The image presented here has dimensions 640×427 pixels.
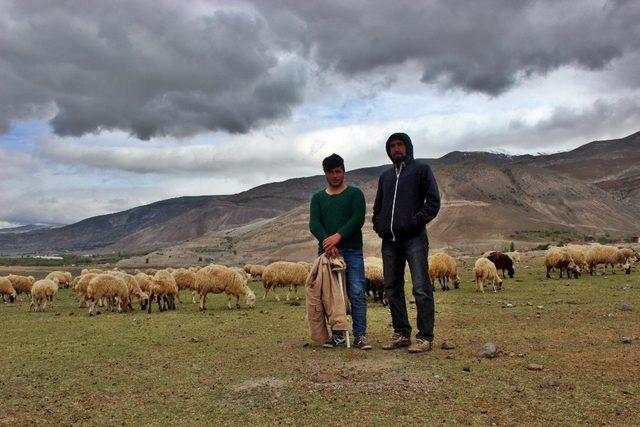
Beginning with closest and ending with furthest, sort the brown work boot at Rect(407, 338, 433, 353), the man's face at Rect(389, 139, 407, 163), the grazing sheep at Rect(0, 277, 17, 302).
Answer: the brown work boot at Rect(407, 338, 433, 353) → the man's face at Rect(389, 139, 407, 163) → the grazing sheep at Rect(0, 277, 17, 302)

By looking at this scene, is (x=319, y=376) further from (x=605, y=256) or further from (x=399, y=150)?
(x=605, y=256)

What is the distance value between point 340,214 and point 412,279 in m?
1.68

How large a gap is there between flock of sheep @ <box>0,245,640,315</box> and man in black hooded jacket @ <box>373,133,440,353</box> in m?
8.15

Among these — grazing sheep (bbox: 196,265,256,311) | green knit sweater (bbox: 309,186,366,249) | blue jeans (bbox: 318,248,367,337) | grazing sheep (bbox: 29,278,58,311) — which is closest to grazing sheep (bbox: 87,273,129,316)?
grazing sheep (bbox: 196,265,256,311)

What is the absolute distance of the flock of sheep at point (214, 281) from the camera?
16.6 metres

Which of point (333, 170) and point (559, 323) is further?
point (559, 323)

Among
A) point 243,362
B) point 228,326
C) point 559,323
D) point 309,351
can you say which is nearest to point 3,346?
point 228,326

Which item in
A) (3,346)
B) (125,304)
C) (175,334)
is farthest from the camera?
(125,304)

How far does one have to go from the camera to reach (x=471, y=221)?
3915 inches

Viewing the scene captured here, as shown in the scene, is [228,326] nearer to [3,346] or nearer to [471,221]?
[3,346]

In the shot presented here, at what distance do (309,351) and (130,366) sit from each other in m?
2.82

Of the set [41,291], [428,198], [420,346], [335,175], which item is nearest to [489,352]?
[420,346]

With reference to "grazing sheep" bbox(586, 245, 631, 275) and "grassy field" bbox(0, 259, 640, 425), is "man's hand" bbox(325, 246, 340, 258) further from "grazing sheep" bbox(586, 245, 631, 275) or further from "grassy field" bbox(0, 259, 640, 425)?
"grazing sheep" bbox(586, 245, 631, 275)

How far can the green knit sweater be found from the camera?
8.48 meters
